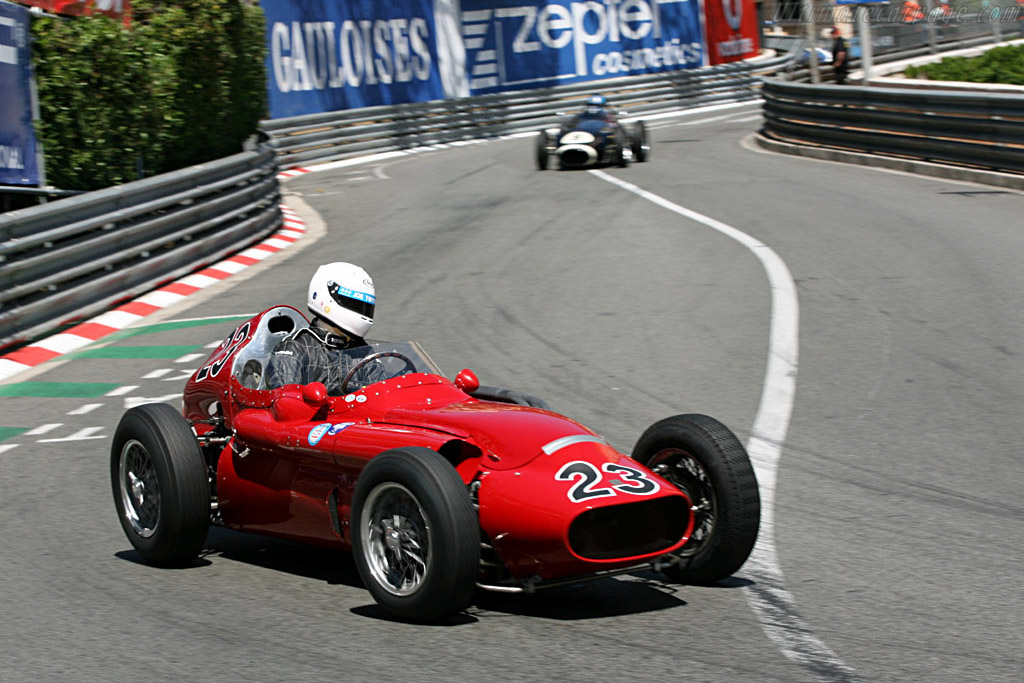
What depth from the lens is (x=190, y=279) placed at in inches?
629

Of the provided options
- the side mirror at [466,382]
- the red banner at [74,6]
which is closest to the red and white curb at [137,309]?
the red banner at [74,6]

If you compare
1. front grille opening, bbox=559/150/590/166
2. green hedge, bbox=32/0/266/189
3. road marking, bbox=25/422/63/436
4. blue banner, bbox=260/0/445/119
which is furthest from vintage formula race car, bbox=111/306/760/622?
blue banner, bbox=260/0/445/119

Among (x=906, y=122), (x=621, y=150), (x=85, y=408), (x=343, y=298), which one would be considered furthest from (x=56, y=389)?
(x=906, y=122)

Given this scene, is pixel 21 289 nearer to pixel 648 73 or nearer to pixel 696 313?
pixel 696 313

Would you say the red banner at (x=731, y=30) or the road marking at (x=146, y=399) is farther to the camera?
the red banner at (x=731, y=30)

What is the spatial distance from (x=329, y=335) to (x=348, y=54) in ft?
89.6

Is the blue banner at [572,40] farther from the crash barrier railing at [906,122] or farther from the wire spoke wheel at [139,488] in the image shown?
the wire spoke wheel at [139,488]

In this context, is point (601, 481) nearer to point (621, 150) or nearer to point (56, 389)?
point (56, 389)

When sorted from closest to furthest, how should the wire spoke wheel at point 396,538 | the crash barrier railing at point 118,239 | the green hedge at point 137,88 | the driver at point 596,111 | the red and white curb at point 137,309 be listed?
the wire spoke wheel at point 396,538, the red and white curb at point 137,309, the crash barrier railing at point 118,239, the green hedge at point 137,88, the driver at point 596,111

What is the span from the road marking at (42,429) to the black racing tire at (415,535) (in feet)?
14.7

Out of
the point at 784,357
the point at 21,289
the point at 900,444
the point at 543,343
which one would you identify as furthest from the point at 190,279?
the point at 900,444

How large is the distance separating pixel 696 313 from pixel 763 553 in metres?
6.25

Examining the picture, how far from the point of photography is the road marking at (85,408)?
9.83 metres

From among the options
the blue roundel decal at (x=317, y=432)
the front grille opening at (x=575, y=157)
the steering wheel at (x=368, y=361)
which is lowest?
the blue roundel decal at (x=317, y=432)
